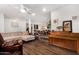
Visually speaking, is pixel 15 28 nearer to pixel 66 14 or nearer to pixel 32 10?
pixel 32 10

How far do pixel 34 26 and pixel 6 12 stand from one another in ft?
2.37

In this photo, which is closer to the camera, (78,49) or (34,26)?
(78,49)

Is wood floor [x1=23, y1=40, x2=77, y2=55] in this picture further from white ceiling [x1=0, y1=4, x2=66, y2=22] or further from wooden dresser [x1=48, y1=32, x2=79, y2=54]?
white ceiling [x1=0, y1=4, x2=66, y2=22]

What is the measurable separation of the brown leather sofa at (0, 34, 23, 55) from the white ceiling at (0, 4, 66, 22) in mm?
584

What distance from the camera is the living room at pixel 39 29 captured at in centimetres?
214

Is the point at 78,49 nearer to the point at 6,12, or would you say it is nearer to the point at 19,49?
the point at 19,49

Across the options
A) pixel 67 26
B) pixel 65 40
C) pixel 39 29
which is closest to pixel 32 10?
pixel 39 29

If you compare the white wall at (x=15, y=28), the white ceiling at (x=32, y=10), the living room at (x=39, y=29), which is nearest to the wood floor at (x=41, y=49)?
the living room at (x=39, y=29)

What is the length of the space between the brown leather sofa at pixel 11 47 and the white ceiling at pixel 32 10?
0.58 metres

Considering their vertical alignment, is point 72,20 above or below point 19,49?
above

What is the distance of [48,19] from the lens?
7.50ft

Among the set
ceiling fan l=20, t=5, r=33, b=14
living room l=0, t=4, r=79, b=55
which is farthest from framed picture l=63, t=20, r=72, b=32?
ceiling fan l=20, t=5, r=33, b=14

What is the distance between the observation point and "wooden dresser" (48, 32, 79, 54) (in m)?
2.15
